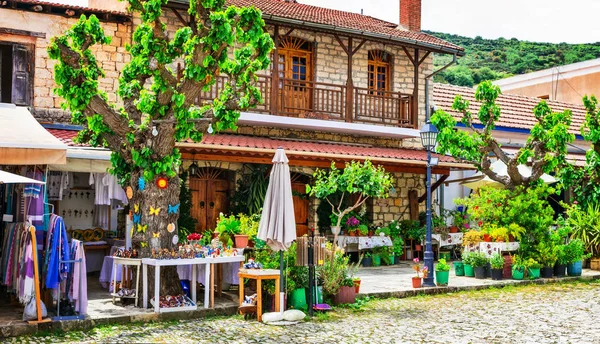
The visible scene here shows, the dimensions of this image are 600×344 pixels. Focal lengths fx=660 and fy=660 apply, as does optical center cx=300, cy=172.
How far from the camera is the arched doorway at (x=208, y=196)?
1620cm

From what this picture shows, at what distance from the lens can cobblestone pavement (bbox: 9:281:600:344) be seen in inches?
321

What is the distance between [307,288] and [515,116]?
47.6ft

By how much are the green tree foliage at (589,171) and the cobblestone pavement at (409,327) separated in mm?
7218

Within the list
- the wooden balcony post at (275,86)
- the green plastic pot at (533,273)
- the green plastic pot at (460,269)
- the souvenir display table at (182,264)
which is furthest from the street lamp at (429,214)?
the wooden balcony post at (275,86)

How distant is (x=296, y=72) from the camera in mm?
17656

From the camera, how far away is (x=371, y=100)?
18.3 meters

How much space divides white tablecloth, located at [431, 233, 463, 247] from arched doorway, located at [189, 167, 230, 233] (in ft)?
18.1

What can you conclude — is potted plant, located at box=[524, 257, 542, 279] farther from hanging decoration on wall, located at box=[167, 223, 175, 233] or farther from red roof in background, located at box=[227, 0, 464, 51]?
hanging decoration on wall, located at box=[167, 223, 175, 233]

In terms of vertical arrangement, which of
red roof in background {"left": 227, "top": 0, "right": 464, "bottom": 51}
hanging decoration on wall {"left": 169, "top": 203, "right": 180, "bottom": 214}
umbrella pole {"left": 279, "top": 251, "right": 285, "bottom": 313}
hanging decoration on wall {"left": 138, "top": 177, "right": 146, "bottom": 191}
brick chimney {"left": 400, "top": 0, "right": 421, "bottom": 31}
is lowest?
umbrella pole {"left": 279, "top": 251, "right": 285, "bottom": 313}

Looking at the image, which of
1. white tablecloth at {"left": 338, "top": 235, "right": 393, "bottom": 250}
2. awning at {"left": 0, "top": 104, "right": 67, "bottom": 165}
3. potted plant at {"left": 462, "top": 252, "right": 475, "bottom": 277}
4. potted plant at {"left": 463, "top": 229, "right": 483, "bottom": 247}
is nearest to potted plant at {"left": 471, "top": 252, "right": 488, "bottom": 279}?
potted plant at {"left": 462, "top": 252, "right": 475, "bottom": 277}

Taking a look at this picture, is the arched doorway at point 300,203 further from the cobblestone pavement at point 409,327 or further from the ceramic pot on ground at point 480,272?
the cobblestone pavement at point 409,327

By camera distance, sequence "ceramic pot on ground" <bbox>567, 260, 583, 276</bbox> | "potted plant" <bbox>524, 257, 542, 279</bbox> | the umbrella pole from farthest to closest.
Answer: "ceramic pot on ground" <bbox>567, 260, 583, 276</bbox>
"potted plant" <bbox>524, 257, 542, 279</bbox>
the umbrella pole

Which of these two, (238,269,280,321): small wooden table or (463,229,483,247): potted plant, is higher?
(463,229,483,247): potted plant

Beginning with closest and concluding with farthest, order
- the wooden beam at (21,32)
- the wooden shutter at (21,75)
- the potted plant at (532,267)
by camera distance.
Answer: the wooden beam at (21,32) → the wooden shutter at (21,75) → the potted plant at (532,267)
